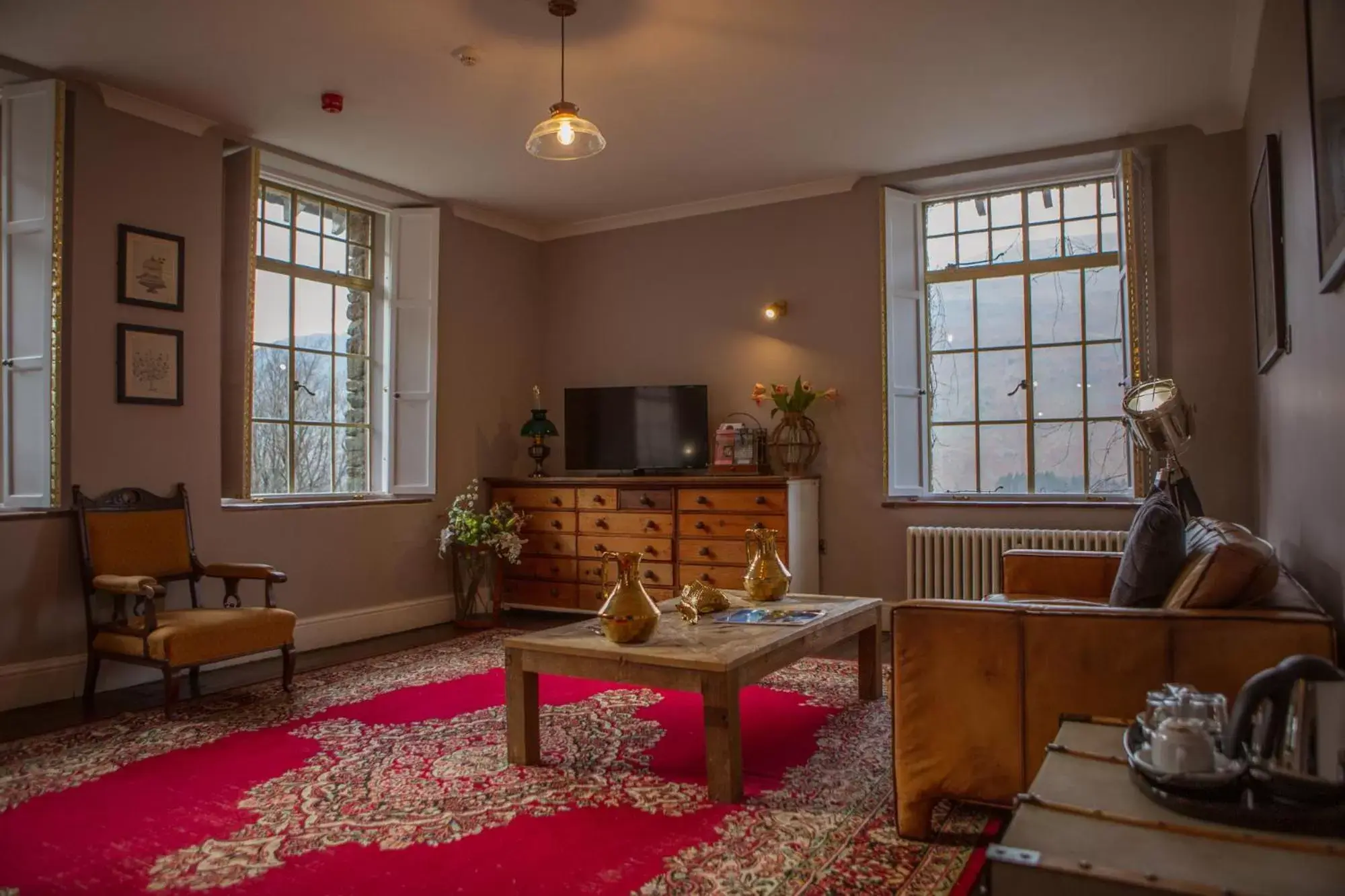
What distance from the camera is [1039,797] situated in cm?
134

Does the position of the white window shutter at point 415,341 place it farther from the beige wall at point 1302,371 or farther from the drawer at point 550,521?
the beige wall at point 1302,371

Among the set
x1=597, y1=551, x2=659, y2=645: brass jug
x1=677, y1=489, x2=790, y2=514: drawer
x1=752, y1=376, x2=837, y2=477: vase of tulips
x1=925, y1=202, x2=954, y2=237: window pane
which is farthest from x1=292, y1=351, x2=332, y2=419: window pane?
x1=925, y1=202, x2=954, y2=237: window pane

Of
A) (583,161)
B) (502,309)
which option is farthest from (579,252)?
(583,161)

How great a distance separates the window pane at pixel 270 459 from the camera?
4.97 metres

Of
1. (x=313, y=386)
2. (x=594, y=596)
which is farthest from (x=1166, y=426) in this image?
(x=313, y=386)

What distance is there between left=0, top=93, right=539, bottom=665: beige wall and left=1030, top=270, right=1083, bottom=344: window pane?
3685 mm

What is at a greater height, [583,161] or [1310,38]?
[583,161]

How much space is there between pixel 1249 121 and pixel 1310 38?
2.37 meters

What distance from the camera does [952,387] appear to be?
556 centimetres

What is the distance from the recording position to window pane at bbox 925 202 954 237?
5.63 metres

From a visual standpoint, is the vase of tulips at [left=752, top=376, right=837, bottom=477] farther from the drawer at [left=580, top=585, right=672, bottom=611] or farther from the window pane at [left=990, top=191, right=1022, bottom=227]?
the window pane at [left=990, top=191, right=1022, bottom=227]

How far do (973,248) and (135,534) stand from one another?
4876 millimetres

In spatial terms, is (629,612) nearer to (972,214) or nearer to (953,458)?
(953,458)

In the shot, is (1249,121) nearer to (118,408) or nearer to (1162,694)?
(1162,694)
